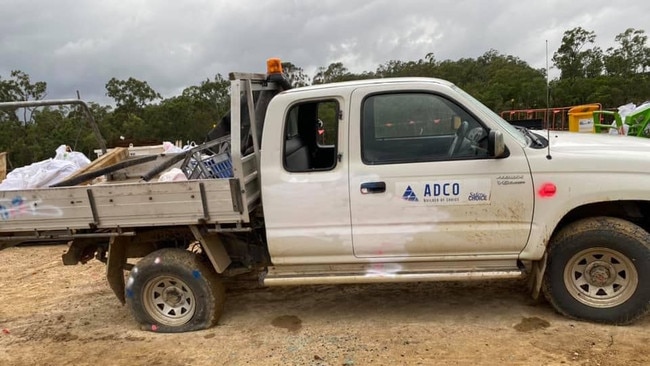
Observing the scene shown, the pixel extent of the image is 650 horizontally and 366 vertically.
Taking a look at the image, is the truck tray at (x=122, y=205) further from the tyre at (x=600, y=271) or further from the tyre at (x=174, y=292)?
the tyre at (x=600, y=271)

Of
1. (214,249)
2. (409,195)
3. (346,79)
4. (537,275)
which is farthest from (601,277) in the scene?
(346,79)

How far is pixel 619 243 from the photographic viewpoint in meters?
3.75

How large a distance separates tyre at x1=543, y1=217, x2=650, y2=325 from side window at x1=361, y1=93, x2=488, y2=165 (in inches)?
40.9

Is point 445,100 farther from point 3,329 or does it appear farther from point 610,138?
point 3,329

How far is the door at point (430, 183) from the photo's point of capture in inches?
151

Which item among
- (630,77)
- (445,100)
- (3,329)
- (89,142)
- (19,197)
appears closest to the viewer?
(445,100)

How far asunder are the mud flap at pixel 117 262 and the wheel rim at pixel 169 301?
41 centimetres

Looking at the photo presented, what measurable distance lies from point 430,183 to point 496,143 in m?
0.57

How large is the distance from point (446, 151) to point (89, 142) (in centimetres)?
2634

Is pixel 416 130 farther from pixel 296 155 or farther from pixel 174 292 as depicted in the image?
pixel 174 292

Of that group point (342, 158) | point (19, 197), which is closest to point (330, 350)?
point (342, 158)

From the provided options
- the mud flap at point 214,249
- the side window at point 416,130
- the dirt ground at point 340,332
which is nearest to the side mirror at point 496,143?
the side window at point 416,130

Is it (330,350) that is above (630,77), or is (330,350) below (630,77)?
below

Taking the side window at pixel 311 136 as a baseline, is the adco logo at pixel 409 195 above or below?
below
